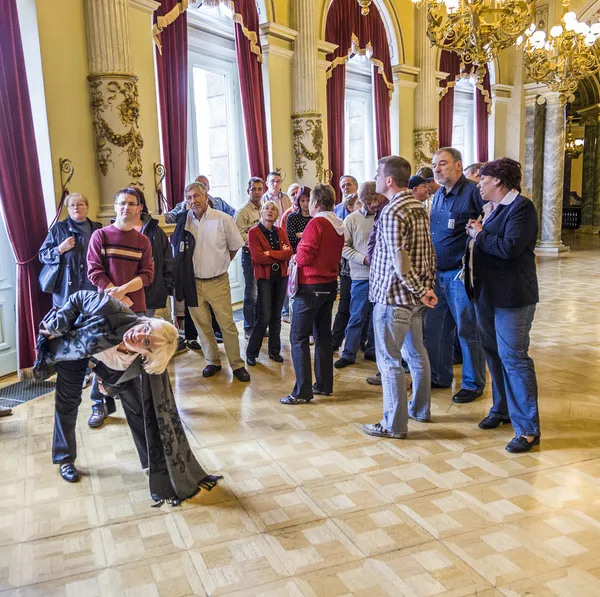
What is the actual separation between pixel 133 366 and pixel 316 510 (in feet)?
3.65

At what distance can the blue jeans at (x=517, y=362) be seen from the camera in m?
3.48

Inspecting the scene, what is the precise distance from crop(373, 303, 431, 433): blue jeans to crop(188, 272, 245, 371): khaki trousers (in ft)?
5.28

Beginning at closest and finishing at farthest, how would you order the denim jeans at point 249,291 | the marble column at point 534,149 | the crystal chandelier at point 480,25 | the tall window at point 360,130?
the denim jeans at point 249,291
the crystal chandelier at point 480,25
the tall window at point 360,130
the marble column at point 534,149

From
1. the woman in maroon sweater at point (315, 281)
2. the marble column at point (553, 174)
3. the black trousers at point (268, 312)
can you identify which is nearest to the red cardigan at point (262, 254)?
the black trousers at point (268, 312)

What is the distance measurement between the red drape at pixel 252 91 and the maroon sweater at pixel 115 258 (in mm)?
4236

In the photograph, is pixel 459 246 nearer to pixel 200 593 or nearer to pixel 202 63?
pixel 200 593

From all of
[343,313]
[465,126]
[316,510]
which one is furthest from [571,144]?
[316,510]

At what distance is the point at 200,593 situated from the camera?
7.70 feet

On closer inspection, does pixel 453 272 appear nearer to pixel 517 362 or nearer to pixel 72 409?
pixel 517 362

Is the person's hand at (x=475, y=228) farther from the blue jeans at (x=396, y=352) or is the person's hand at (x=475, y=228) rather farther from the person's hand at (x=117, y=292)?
the person's hand at (x=117, y=292)

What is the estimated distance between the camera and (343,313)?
5750mm

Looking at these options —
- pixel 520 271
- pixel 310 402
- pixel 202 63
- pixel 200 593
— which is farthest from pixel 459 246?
pixel 202 63

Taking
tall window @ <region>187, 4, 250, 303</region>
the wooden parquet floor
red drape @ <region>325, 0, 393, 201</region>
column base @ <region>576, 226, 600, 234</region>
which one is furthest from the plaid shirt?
column base @ <region>576, 226, 600, 234</region>

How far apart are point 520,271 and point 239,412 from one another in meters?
2.07
